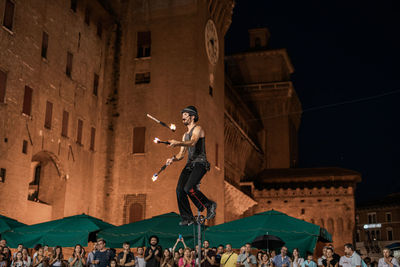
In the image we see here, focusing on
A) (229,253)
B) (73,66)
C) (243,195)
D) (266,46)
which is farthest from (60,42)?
(266,46)

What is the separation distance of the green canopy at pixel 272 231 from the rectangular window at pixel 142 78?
55.4ft

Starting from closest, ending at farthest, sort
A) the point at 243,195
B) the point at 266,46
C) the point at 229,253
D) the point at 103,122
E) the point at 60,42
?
1. the point at 229,253
2. the point at 60,42
3. the point at 103,122
4. the point at 243,195
5. the point at 266,46

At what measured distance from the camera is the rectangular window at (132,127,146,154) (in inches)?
1272

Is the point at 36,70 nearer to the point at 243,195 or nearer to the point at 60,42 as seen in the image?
the point at 60,42

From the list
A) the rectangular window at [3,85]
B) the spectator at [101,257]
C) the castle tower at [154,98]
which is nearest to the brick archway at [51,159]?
the castle tower at [154,98]

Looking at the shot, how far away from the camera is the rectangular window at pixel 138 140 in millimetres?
32312

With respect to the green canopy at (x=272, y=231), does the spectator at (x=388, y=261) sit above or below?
below

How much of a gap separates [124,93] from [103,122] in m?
2.23

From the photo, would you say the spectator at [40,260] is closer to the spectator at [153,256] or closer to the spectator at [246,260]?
the spectator at [153,256]

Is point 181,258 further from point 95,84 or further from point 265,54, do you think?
point 265,54

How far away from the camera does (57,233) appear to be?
17531mm

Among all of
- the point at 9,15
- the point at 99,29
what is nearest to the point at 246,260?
the point at 9,15

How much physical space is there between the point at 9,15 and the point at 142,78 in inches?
410

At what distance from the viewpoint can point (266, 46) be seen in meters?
63.1
